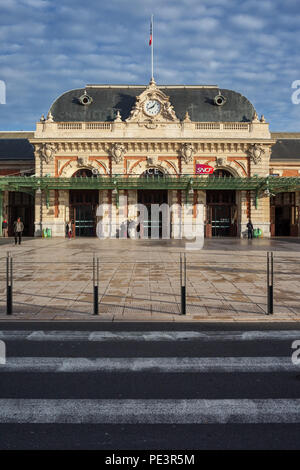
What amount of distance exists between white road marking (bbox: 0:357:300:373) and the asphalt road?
0.01 meters

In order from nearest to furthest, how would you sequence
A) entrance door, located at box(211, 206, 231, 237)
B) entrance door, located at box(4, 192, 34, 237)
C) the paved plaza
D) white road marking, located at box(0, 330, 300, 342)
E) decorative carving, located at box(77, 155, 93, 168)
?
white road marking, located at box(0, 330, 300, 342) → the paved plaza → decorative carving, located at box(77, 155, 93, 168) → entrance door, located at box(211, 206, 231, 237) → entrance door, located at box(4, 192, 34, 237)

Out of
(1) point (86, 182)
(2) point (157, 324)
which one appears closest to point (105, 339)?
(2) point (157, 324)

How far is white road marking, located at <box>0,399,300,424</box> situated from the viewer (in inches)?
148

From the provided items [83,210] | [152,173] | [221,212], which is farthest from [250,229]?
[83,210]

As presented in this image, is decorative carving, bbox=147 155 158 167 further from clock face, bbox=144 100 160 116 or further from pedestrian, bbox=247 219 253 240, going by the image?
pedestrian, bbox=247 219 253 240

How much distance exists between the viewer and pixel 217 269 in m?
13.8

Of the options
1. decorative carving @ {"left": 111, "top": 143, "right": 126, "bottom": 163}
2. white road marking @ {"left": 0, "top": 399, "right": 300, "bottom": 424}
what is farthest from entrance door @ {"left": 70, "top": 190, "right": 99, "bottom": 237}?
white road marking @ {"left": 0, "top": 399, "right": 300, "bottom": 424}

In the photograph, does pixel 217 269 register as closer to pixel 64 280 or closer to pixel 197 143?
pixel 64 280

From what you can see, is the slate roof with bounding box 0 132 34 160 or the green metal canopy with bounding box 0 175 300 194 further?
the slate roof with bounding box 0 132 34 160

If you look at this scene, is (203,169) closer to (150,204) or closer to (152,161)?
(152,161)

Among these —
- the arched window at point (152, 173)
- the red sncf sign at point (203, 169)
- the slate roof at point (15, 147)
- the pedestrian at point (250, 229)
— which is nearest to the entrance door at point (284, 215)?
the pedestrian at point (250, 229)

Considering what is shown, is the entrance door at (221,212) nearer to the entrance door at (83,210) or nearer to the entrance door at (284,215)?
the entrance door at (284,215)
